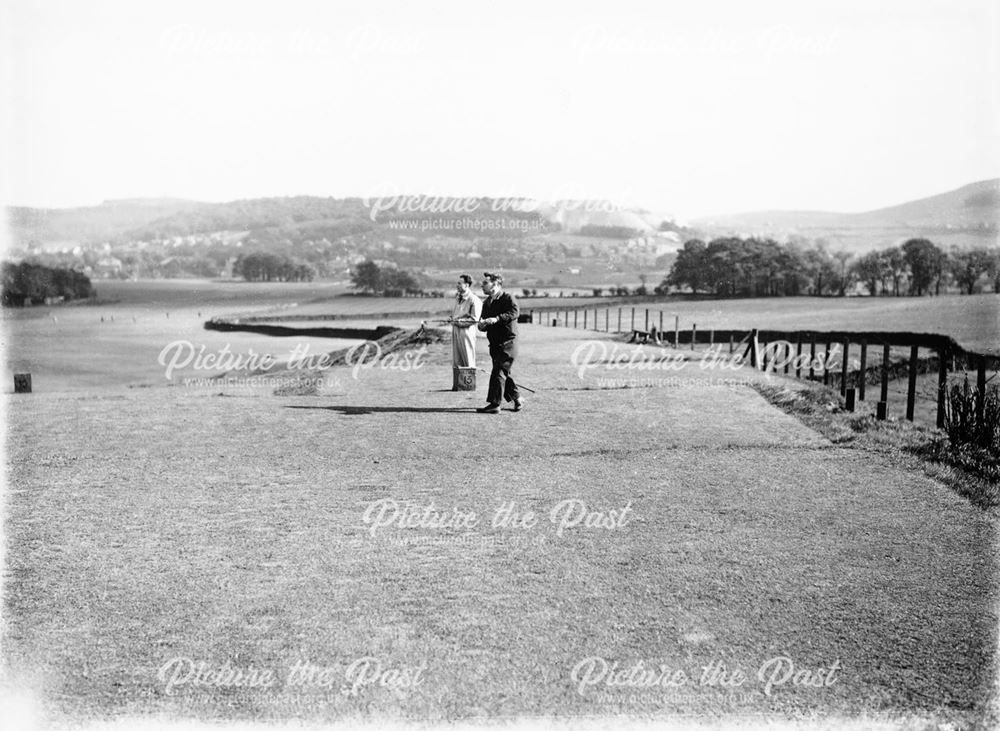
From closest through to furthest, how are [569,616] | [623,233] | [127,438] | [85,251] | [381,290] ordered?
[569,616] → [127,438] → [85,251] → [381,290] → [623,233]

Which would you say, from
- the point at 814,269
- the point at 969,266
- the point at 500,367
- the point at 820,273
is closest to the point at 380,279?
the point at 814,269

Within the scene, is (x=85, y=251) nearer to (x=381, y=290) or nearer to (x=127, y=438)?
(x=381, y=290)

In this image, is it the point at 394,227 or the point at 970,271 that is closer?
the point at 970,271

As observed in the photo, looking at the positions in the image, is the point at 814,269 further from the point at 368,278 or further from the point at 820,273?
the point at 368,278

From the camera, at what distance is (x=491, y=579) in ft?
24.5

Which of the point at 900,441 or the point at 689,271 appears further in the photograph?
the point at 689,271

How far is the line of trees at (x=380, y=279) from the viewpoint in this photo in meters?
123

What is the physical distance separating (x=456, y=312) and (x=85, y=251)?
104 meters

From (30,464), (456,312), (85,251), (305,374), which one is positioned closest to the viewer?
(30,464)

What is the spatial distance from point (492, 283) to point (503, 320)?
64 centimetres

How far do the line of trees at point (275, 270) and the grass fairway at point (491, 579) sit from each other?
138 meters

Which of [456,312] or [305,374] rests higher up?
[456,312]

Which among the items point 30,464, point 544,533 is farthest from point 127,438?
point 544,533

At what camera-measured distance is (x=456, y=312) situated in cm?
1830
